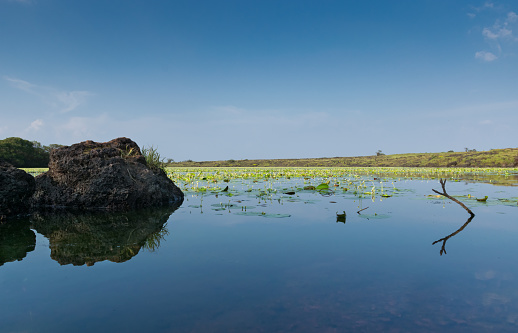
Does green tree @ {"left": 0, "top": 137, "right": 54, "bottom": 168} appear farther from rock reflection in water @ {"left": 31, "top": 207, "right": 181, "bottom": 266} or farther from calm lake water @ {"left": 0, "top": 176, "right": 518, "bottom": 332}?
calm lake water @ {"left": 0, "top": 176, "right": 518, "bottom": 332}

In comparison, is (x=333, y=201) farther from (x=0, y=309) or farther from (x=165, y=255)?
(x=0, y=309)

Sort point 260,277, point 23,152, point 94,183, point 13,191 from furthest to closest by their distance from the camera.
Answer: point 23,152
point 94,183
point 13,191
point 260,277

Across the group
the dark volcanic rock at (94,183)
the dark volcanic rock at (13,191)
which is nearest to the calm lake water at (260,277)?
the dark volcanic rock at (13,191)

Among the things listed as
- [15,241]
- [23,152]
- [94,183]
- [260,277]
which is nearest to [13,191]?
[94,183]

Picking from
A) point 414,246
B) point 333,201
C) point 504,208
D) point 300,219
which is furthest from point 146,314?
point 504,208

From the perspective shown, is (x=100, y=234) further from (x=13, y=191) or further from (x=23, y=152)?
(x=23, y=152)

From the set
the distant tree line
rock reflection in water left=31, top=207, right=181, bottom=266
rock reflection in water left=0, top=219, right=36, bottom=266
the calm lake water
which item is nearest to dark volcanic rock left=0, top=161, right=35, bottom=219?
rock reflection in water left=31, top=207, right=181, bottom=266

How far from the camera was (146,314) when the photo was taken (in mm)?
2111

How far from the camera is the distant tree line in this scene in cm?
4475

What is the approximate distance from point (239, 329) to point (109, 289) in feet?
4.24

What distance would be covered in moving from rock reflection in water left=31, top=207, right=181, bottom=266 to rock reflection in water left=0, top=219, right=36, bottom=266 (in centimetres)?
19

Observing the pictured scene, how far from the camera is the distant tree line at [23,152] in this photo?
4475cm

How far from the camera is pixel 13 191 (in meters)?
6.45

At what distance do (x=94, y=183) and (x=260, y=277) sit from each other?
599 cm
